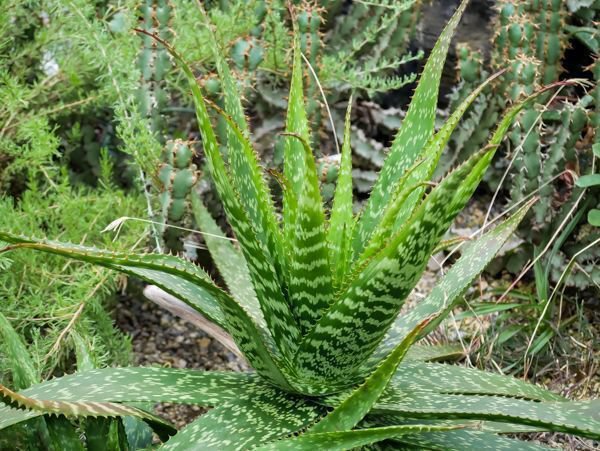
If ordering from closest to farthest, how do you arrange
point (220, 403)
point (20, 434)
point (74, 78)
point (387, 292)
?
point (387, 292) < point (220, 403) < point (20, 434) < point (74, 78)

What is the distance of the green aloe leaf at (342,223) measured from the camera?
1.47m

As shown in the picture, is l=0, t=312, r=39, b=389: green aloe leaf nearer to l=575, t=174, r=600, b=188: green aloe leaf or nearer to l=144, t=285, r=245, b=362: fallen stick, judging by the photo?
l=144, t=285, r=245, b=362: fallen stick

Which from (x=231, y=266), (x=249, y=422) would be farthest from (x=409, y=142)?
(x=249, y=422)

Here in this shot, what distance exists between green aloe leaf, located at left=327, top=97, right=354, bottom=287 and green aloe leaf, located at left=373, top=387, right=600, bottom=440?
0.81 ft

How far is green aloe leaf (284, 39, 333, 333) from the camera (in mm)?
1294

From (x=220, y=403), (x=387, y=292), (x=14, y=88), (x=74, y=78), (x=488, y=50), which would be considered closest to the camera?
(x=387, y=292)

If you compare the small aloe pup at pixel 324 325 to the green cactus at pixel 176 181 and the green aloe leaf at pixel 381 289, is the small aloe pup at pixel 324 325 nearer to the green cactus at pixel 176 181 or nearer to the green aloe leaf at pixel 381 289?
the green aloe leaf at pixel 381 289

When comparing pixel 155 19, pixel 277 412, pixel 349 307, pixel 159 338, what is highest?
pixel 155 19

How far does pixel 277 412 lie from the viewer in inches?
56.8

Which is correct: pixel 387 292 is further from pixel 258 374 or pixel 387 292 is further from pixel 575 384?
pixel 575 384

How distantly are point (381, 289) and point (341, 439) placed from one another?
244mm

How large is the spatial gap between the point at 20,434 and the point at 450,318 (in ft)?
4.15

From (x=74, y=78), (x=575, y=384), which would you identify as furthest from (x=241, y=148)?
(x=575, y=384)

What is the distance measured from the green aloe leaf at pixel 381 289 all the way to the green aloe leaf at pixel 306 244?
7cm
